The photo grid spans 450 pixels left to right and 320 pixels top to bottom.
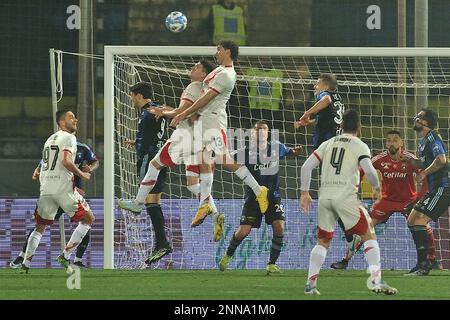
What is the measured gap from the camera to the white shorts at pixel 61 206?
15.9 meters

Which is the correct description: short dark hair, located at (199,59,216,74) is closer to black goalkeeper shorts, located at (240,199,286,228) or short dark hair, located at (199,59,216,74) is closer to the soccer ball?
black goalkeeper shorts, located at (240,199,286,228)

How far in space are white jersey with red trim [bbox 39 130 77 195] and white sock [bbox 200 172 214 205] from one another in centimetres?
158

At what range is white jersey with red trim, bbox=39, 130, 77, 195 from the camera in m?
15.9

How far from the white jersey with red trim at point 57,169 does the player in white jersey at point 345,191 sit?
11.9 feet

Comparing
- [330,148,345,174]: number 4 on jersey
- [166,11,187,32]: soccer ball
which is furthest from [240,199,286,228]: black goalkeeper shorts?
[330,148,345,174]: number 4 on jersey

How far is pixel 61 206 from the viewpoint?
16.0 meters

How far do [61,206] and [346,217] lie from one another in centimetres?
405

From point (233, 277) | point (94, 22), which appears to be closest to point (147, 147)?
point (233, 277)

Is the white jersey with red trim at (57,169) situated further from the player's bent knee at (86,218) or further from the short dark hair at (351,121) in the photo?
the short dark hair at (351,121)

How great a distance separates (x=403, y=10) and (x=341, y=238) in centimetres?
919

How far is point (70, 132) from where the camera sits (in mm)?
16422

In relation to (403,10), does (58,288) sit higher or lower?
lower

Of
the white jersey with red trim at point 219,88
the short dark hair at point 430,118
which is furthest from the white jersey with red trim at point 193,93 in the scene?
the short dark hair at point 430,118

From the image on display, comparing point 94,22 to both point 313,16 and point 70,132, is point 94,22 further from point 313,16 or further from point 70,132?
point 70,132
